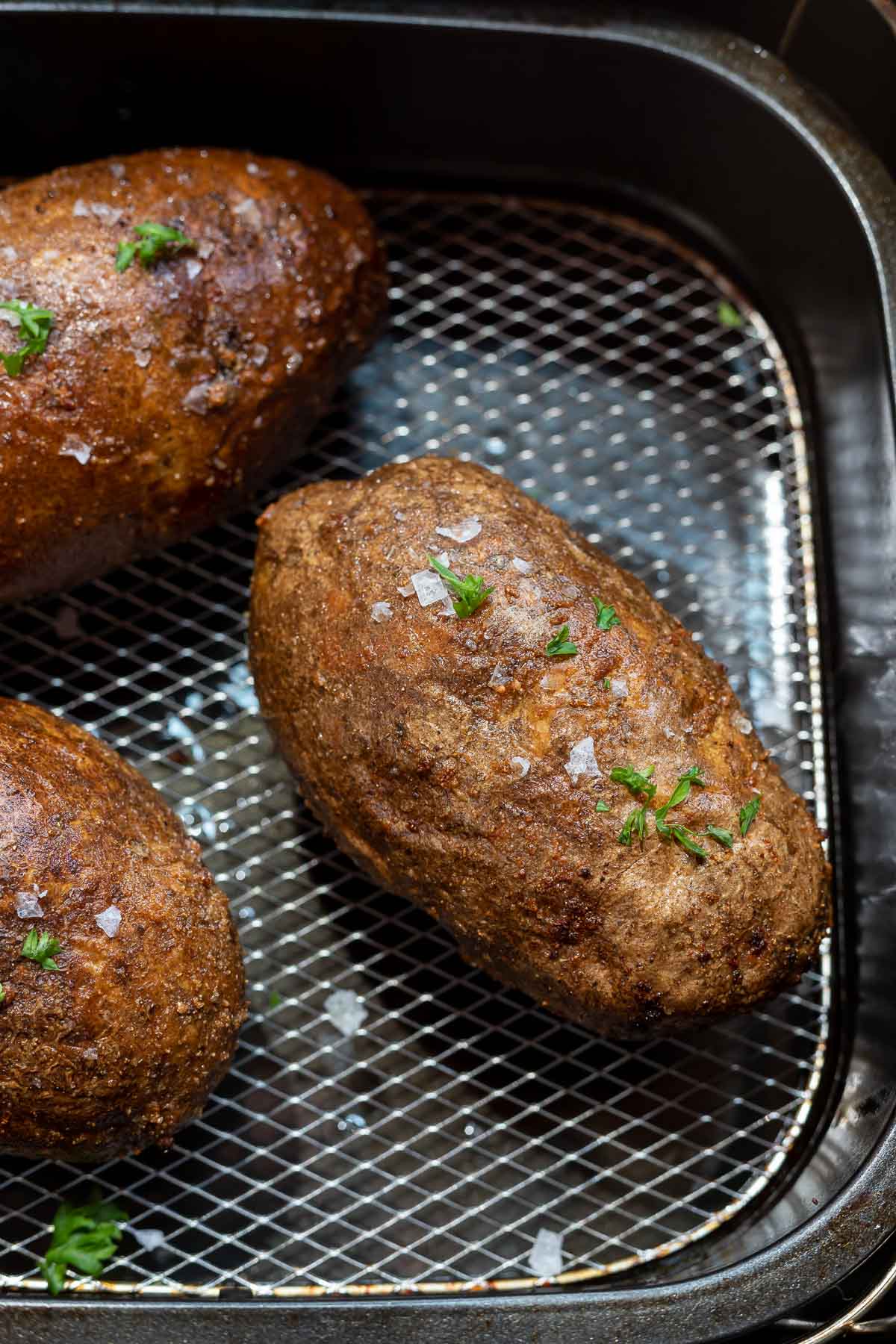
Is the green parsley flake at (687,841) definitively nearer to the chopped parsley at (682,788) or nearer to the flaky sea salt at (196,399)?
the chopped parsley at (682,788)

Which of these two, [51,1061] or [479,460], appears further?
[479,460]

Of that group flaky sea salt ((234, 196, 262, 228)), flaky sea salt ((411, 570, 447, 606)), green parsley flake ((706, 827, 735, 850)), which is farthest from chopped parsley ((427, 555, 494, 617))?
flaky sea salt ((234, 196, 262, 228))

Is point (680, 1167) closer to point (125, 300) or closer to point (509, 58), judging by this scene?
point (125, 300)

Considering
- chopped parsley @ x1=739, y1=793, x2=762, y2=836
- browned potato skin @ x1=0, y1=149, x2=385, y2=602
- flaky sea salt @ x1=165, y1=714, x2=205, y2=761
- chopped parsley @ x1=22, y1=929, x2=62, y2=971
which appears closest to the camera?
chopped parsley @ x1=22, y1=929, x2=62, y2=971

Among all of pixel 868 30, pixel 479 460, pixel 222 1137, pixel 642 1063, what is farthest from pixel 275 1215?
pixel 868 30

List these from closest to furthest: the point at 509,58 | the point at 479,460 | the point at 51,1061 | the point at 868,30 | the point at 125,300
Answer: the point at 51,1061, the point at 125,300, the point at 868,30, the point at 509,58, the point at 479,460

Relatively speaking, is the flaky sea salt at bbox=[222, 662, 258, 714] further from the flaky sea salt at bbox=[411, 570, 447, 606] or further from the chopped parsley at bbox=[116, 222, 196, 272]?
the chopped parsley at bbox=[116, 222, 196, 272]

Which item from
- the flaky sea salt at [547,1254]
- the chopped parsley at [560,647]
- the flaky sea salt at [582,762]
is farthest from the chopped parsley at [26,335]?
the flaky sea salt at [547,1254]
